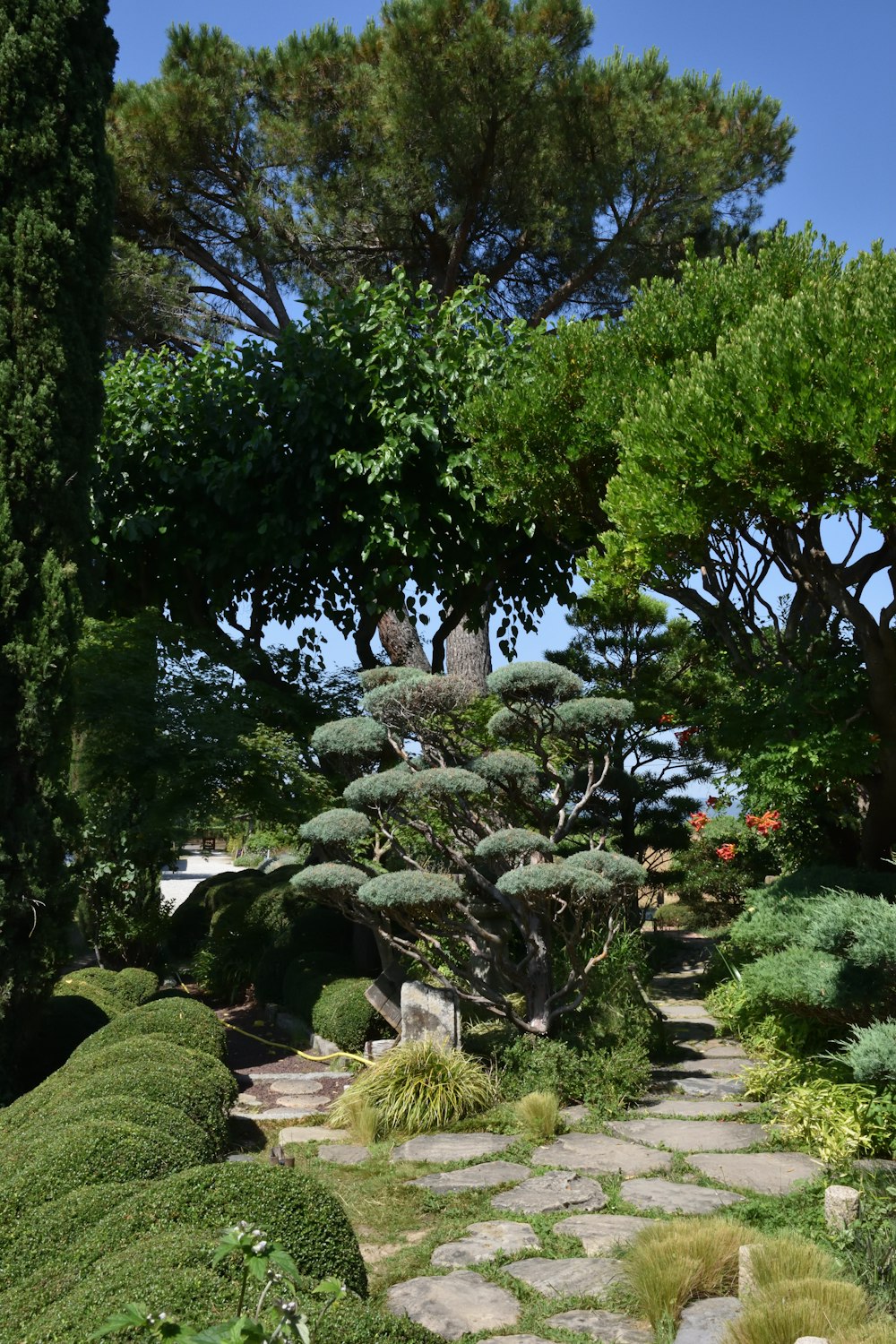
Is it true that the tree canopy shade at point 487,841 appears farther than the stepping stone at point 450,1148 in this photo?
Yes

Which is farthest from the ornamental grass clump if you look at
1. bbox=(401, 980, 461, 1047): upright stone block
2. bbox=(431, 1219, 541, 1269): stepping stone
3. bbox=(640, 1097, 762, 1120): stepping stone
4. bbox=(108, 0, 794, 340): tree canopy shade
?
bbox=(108, 0, 794, 340): tree canopy shade

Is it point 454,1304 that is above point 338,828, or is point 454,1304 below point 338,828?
below

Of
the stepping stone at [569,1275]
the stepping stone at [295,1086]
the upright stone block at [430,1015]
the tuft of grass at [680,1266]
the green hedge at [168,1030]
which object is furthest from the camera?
the stepping stone at [295,1086]

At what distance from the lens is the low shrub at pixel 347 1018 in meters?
8.18

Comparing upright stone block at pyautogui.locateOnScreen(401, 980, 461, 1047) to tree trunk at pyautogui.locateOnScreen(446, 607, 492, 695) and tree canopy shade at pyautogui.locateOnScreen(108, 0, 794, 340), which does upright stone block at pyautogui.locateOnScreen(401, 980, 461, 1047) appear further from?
tree canopy shade at pyautogui.locateOnScreen(108, 0, 794, 340)

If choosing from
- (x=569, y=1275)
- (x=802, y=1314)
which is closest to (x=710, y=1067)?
(x=569, y=1275)

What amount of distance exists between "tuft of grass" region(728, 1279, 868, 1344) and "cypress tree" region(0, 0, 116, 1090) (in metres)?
5.26

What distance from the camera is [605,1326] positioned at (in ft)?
11.9

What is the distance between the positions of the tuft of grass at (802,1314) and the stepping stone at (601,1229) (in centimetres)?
110

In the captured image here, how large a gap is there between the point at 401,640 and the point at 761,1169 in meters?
6.93

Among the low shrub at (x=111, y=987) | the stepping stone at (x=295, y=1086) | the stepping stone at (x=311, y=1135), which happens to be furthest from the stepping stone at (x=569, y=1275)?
the low shrub at (x=111, y=987)

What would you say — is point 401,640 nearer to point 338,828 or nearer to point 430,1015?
point 338,828

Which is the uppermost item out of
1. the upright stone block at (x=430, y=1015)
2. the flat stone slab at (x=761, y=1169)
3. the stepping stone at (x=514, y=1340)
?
the upright stone block at (x=430, y=1015)

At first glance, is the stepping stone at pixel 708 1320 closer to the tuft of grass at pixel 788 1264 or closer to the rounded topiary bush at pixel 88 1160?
the tuft of grass at pixel 788 1264
